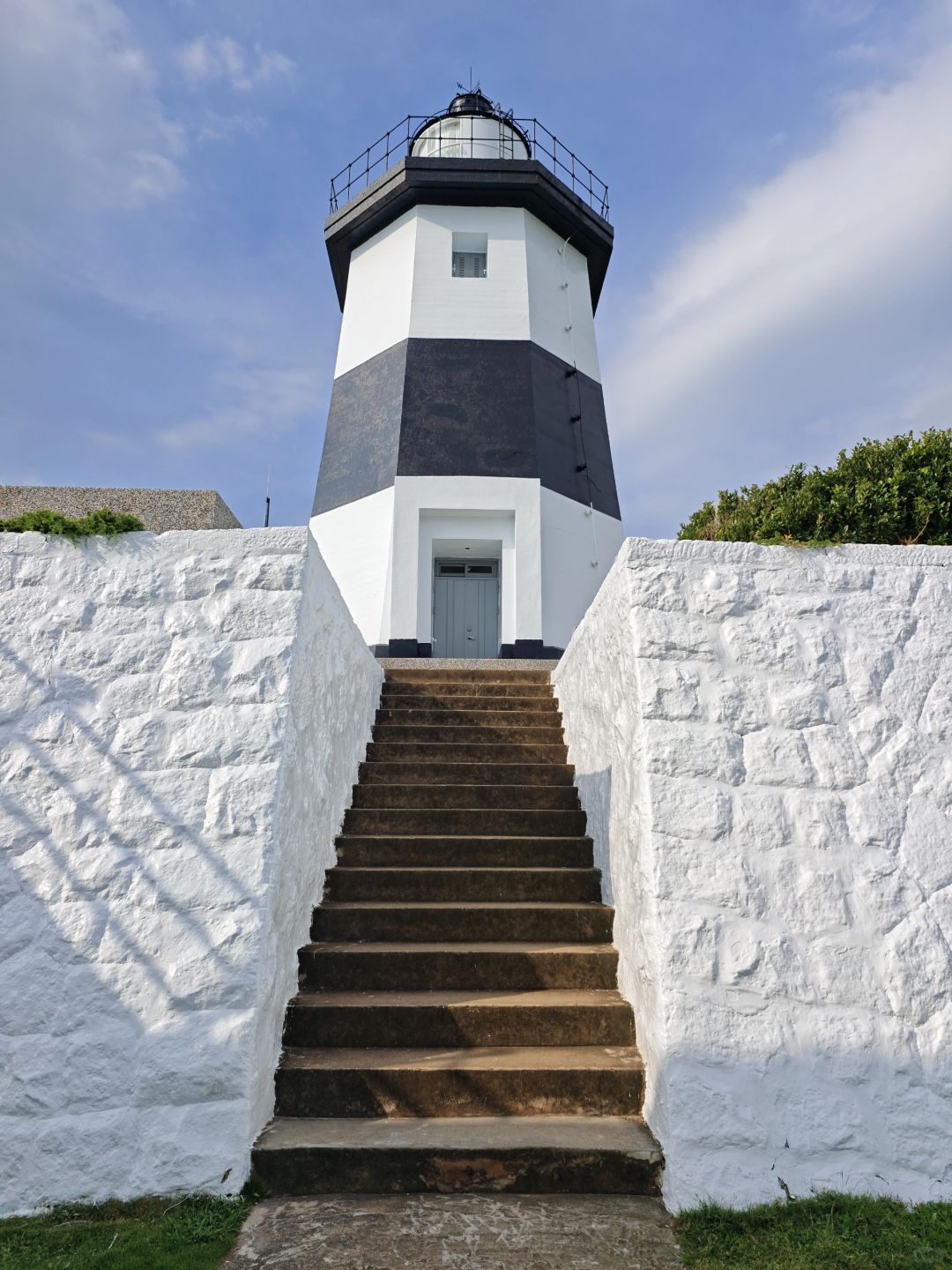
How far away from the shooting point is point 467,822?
500 cm

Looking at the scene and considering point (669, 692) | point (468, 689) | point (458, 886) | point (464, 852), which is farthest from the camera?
point (468, 689)

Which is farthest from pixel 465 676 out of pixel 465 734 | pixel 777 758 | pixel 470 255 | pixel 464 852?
pixel 470 255

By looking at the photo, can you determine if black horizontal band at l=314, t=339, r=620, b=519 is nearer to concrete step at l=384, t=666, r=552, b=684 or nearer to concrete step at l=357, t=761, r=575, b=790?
concrete step at l=384, t=666, r=552, b=684

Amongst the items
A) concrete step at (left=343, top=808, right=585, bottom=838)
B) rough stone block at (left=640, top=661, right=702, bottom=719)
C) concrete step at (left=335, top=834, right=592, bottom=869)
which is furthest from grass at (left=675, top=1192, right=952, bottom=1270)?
concrete step at (left=343, top=808, right=585, bottom=838)

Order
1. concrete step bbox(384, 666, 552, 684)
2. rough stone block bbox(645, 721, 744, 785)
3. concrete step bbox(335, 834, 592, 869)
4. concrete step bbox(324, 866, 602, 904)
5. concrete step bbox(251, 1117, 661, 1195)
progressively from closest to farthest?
concrete step bbox(251, 1117, 661, 1195), rough stone block bbox(645, 721, 744, 785), concrete step bbox(324, 866, 602, 904), concrete step bbox(335, 834, 592, 869), concrete step bbox(384, 666, 552, 684)

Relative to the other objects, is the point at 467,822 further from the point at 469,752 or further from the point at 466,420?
the point at 466,420

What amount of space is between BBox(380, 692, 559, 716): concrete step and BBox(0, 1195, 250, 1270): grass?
410 centimetres

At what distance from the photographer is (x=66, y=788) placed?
351 cm

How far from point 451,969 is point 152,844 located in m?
1.56

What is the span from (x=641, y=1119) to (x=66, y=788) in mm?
2833

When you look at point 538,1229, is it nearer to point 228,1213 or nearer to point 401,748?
point 228,1213

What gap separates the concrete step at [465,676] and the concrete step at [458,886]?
2845 millimetres

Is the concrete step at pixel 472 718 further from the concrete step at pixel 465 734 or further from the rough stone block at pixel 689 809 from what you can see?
the rough stone block at pixel 689 809

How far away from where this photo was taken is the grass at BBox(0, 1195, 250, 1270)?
251 centimetres
